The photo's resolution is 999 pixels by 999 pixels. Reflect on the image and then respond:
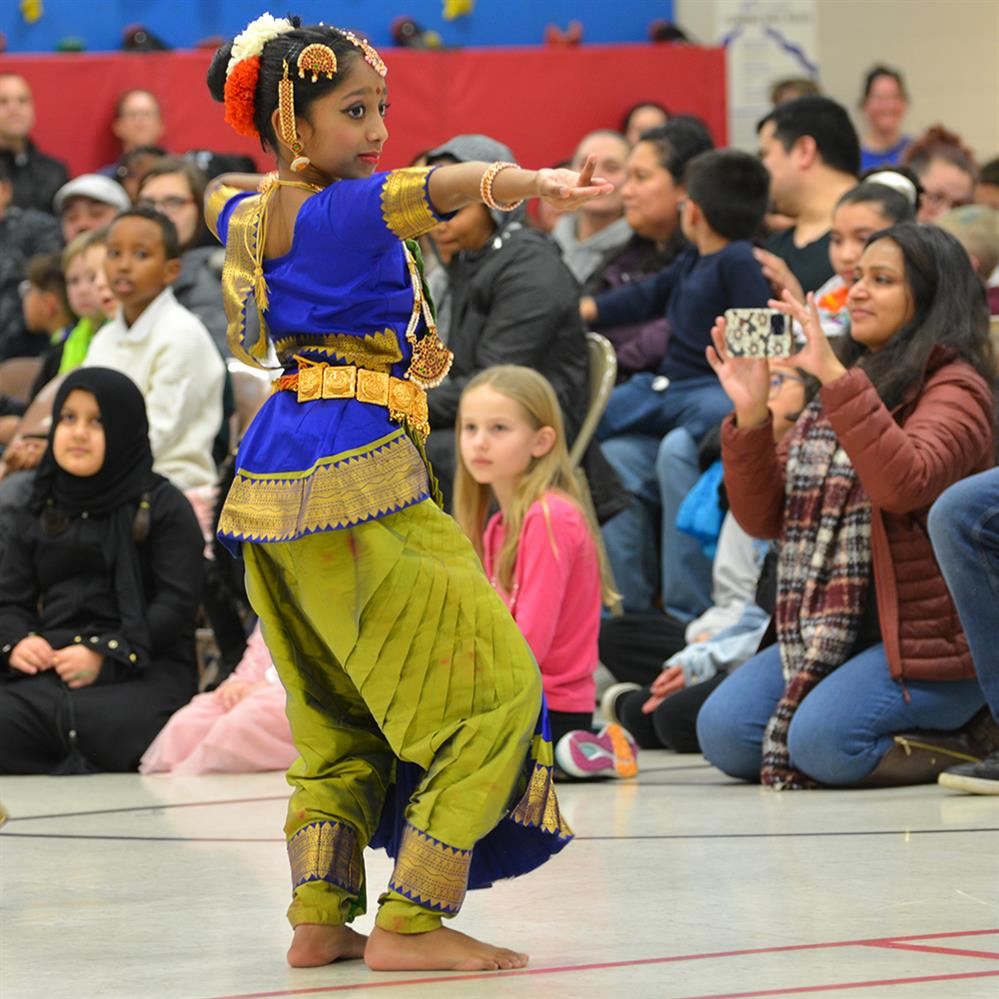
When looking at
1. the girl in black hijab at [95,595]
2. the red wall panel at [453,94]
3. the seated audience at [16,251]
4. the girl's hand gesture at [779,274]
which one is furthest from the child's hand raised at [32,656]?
the red wall panel at [453,94]

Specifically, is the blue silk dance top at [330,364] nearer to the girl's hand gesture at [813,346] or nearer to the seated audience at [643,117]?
the girl's hand gesture at [813,346]

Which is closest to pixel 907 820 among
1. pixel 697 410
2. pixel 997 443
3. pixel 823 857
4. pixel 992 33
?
pixel 823 857

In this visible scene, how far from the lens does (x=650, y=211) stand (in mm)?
6762

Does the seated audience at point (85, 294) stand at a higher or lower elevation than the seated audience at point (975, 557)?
higher

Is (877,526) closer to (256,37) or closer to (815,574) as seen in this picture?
(815,574)

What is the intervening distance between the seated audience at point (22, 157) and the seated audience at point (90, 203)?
117cm

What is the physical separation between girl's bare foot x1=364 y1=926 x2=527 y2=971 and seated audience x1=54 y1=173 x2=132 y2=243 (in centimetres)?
604

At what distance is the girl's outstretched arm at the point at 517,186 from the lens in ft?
7.88

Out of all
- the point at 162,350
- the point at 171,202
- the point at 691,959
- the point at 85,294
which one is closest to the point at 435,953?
the point at 691,959

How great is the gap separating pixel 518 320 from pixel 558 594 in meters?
1.32

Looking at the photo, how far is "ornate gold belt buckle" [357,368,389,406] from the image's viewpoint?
2.73m

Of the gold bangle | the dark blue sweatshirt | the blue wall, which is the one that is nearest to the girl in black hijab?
the dark blue sweatshirt

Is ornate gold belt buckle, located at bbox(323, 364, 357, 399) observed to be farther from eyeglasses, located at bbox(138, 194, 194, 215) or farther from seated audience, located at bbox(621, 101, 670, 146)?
seated audience, located at bbox(621, 101, 670, 146)

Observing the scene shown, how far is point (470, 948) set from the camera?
2637mm
